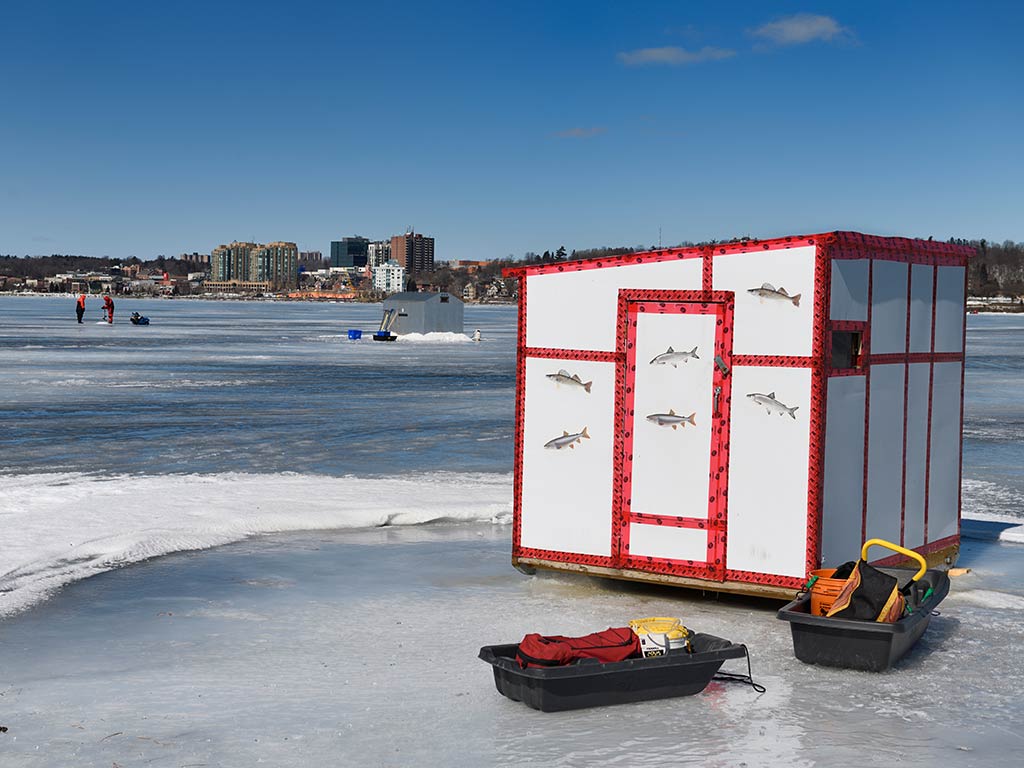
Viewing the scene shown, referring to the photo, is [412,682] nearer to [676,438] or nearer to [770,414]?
[676,438]

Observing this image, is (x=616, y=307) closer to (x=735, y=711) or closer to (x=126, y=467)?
(x=735, y=711)

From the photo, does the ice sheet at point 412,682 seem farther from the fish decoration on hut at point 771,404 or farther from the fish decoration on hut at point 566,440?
the fish decoration on hut at point 771,404

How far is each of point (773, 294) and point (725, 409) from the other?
100cm

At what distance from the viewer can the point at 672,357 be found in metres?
10.2

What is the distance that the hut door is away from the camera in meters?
10.0

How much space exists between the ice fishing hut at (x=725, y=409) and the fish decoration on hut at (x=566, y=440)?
0.01 m

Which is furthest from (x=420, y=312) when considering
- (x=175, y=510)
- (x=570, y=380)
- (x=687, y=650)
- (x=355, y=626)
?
(x=687, y=650)

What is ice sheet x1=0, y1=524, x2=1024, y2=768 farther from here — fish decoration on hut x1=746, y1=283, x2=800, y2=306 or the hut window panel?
fish decoration on hut x1=746, y1=283, x2=800, y2=306

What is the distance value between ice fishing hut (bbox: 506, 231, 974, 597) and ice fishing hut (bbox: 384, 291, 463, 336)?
50664 millimetres

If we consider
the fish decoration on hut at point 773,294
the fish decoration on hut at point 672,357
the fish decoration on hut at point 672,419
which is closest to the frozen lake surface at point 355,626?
the fish decoration on hut at point 672,419

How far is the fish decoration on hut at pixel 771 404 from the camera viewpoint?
9688mm


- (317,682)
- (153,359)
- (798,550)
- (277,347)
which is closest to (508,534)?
(798,550)

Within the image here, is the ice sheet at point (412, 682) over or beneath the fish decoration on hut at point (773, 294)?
beneath

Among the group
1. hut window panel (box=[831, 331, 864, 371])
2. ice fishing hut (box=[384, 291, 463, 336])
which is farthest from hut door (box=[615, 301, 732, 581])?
ice fishing hut (box=[384, 291, 463, 336])
